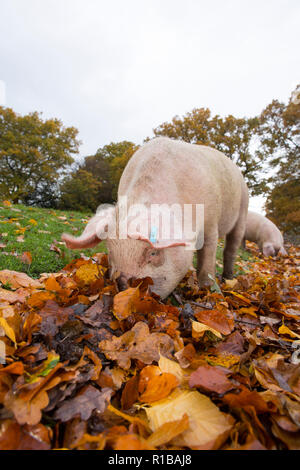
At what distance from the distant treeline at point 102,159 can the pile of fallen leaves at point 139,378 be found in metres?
17.4

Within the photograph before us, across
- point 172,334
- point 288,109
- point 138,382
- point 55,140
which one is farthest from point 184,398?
point 55,140

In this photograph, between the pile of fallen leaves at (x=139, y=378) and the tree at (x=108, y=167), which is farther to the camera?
the tree at (x=108, y=167)

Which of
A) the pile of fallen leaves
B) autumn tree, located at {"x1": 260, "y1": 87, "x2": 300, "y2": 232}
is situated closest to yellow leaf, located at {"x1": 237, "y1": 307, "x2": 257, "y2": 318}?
the pile of fallen leaves

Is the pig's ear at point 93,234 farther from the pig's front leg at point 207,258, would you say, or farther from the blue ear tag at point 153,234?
the pig's front leg at point 207,258

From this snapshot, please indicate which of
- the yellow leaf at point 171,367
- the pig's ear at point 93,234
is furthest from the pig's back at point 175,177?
the yellow leaf at point 171,367

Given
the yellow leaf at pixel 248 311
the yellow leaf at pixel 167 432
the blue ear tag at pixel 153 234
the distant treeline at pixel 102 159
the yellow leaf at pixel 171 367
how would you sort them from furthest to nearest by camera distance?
the distant treeline at pixel 102 159
the yellow leaf at pixel 248 311
the blue ear tag at pixel 153 234
the yellow leaf at pixel 171 367
the yellow leaf at pixel 167 432

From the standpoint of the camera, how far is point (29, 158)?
20359mm

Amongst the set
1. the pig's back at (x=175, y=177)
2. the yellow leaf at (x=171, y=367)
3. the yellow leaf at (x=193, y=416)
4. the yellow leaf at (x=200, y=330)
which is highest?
the pig's back at (x=175, y=177)

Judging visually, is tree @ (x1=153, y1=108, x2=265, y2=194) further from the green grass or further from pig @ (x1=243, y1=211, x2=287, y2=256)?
the green grass

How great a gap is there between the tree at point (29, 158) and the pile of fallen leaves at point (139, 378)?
20.0 meters

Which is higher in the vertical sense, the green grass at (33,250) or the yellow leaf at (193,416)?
the green grass at (33,250)

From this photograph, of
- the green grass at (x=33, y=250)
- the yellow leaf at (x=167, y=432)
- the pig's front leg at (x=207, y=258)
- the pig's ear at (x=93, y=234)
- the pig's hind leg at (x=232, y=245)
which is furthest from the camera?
the pig's hind leg at (x=232, y=245)

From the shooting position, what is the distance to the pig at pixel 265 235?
39.9 ft
